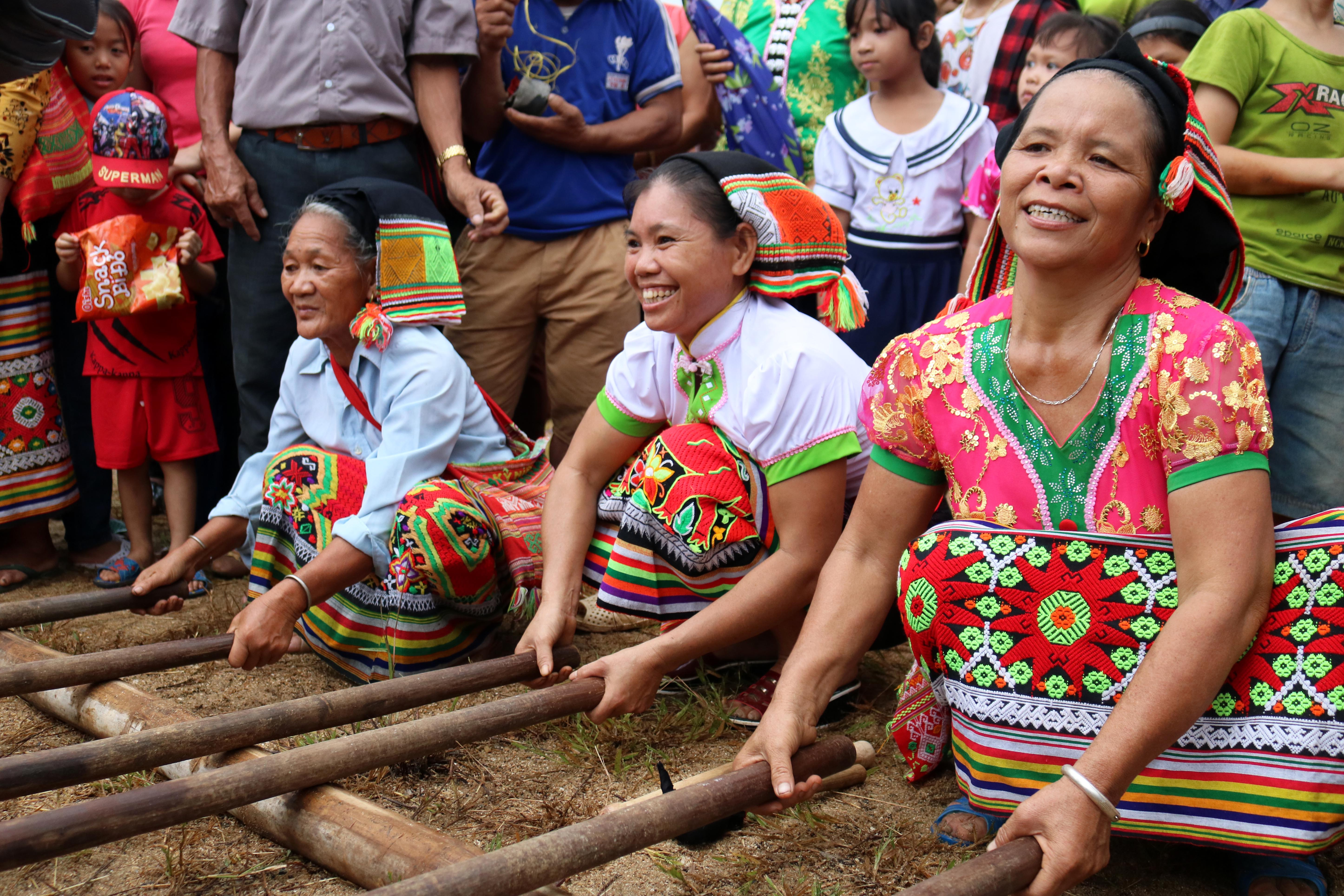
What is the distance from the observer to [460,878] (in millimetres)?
1562

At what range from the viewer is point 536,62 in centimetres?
400

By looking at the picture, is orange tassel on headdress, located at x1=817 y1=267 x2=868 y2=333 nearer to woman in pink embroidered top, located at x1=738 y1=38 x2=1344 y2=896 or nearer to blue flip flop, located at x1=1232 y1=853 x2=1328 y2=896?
woman in pink embroidered top, located at x1=738 y1=38 x2=1344 y2=896

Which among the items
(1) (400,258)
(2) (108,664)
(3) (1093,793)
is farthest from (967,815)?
(1) (400,258)

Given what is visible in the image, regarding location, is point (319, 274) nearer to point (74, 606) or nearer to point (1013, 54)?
point (74, 606)

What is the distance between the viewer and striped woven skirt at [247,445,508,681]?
2.88 meters

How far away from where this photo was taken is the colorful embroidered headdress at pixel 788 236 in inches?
109

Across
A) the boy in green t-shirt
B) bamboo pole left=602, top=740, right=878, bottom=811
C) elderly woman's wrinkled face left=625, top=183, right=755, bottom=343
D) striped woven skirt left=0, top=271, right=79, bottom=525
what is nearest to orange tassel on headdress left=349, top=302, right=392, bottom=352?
elderly woman's wrinkled face left=625, top=183, right=755, bottom=343

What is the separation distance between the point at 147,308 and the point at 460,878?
2.85 meters

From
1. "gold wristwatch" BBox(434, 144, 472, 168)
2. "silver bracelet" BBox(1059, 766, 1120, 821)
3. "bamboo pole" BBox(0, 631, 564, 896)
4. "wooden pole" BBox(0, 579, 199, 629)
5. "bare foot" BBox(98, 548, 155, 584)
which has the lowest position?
"bare foot" BBox(98, 548, 155, 584)

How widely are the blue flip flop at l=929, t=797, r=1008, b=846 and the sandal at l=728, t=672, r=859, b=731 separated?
56cm

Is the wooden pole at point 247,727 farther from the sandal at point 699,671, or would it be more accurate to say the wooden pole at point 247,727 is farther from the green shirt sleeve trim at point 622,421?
the green shirt sleeve trim at point 622,421

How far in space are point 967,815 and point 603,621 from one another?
1554mm

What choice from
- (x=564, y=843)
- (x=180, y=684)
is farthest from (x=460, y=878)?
(x=180, y=684)

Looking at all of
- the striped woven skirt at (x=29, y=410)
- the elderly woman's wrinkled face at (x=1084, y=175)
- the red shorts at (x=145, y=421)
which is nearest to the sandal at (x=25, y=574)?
the striped woven skirt at (x=29, y=410)
